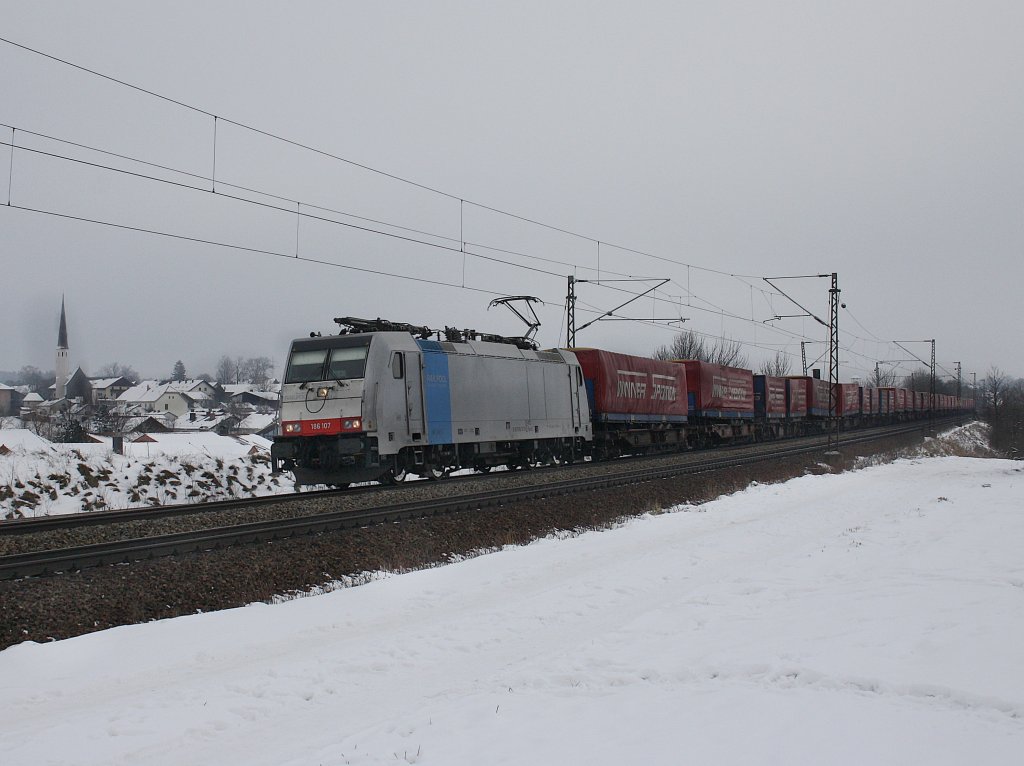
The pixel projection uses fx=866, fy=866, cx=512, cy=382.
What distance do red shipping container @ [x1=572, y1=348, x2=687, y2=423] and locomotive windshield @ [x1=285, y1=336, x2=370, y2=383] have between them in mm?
11421

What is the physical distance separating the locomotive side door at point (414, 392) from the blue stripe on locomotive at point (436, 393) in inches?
7.9

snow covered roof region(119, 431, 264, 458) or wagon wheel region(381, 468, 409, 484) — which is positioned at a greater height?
snow covered roof region(119, 431, 264, 458)

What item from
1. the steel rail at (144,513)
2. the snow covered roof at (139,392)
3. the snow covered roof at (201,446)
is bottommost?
the steel rail at (144,513)

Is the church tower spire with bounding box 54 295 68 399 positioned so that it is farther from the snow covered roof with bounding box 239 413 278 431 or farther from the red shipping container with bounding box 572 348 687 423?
the red shipping container with bounding box 572 348 687 423

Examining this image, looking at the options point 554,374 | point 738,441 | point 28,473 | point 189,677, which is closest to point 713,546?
point 189,677

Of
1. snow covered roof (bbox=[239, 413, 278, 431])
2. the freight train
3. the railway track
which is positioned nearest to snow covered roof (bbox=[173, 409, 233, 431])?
snow covered roof (bbox=[239, 413, 278, 431])

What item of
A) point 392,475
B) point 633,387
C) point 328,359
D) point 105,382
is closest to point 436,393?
point 392,475


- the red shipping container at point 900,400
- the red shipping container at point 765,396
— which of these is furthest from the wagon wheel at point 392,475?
the red shipping container at point 900,400

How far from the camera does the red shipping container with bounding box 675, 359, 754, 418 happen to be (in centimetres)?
3591

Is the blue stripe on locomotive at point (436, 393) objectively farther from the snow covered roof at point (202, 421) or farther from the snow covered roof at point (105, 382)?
the snow covered roof at point (105, 382)

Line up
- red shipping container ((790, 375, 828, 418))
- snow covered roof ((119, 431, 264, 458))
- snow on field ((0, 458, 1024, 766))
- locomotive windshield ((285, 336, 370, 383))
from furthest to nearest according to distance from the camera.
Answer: red shipping container ((790, 375, 828, 418)) → snow covered roof ((119, 431, 264, 458)) → locomotive windshield ((285, 336, 370, 383)) → snow on field ((0, 458, 1024, 766))

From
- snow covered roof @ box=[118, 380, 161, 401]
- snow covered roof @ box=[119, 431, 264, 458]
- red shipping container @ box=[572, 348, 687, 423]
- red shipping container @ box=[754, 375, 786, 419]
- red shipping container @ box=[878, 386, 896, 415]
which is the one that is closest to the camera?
snow covered roof @ box=[119, 431, 264, 458]

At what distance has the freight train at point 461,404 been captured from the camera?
59.2ft

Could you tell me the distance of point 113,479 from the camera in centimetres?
2002
